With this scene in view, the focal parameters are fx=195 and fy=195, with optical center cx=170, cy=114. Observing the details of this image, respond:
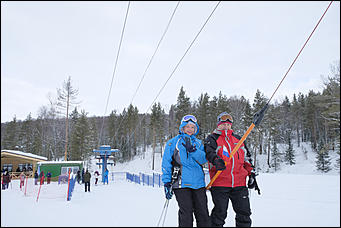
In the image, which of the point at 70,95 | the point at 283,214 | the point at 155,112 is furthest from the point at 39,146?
the point at 283,214

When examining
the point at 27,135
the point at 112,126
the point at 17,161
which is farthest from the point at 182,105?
the point at 27,135

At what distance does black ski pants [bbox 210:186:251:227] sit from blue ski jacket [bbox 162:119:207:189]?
0.86 ft

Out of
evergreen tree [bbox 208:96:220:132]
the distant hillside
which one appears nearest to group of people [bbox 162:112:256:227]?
evergreen tree [bbox 208:96:220:132]

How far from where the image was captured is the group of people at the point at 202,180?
8.50ft

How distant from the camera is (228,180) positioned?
2652 millimetres

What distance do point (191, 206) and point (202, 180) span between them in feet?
1.21

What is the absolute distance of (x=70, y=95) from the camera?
77.7 feet

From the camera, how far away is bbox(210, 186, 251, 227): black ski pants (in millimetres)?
2605

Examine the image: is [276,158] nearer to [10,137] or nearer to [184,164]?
[184,164]

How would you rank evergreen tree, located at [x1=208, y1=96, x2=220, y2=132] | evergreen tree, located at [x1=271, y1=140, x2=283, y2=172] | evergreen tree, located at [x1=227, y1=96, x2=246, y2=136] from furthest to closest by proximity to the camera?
evergreen tree, located at [x1=271, y1=140, x2=283, y2=172] → evergreen tree, located at [x1=208, y1=96, x2=220, y2=132] → evergreen tree, located at [x1=227, y1=96, x2=246, y2=136]

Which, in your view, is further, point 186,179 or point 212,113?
point 212,113

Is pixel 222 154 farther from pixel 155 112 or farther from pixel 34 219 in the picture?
pixel 155 112

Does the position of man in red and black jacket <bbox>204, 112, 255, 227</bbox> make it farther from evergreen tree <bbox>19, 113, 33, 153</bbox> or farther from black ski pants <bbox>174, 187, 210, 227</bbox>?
evergreen tree <bbox>19, 113, 33, 153</bbox>

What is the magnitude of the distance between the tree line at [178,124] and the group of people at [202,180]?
49.2ft
